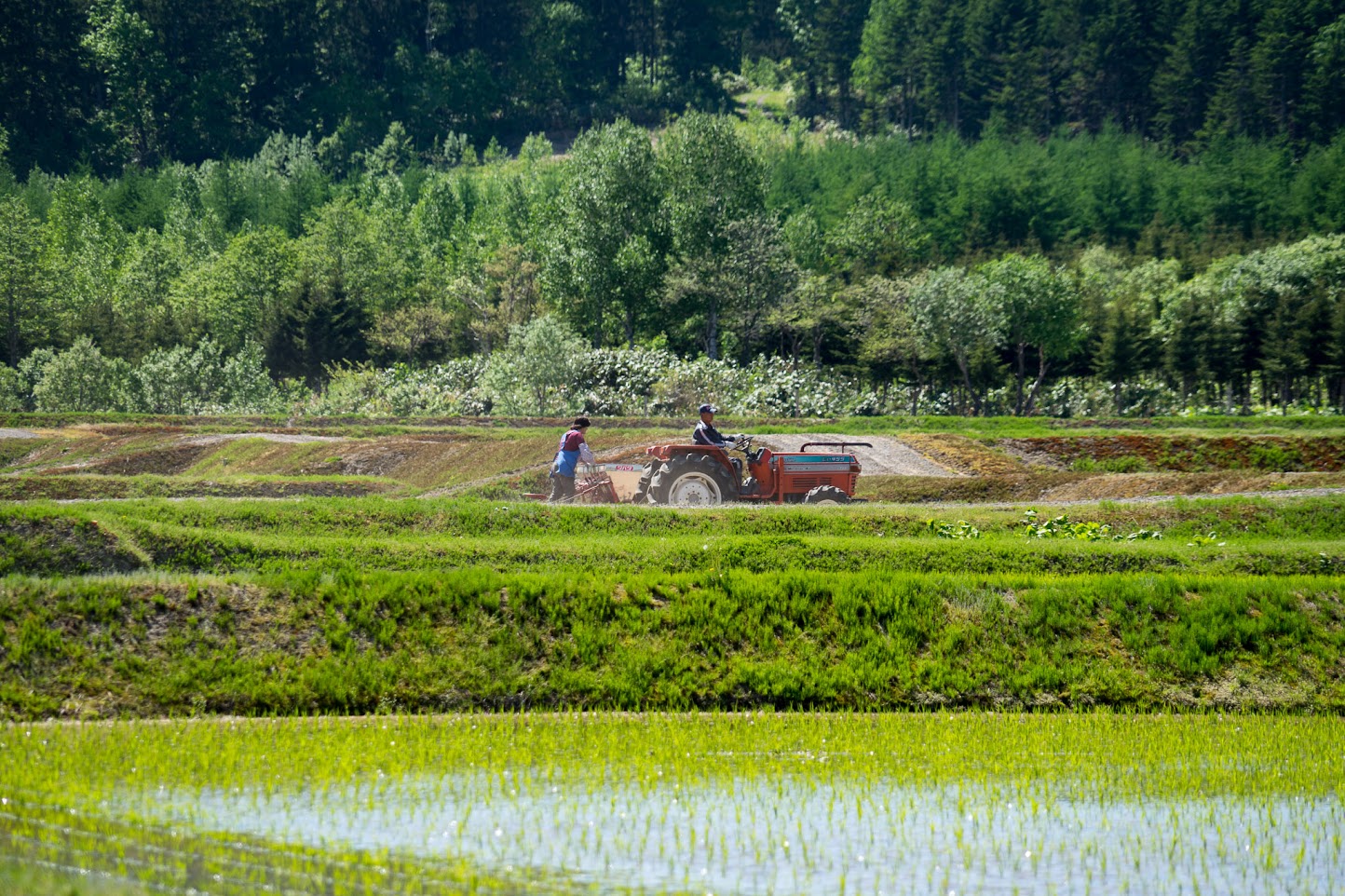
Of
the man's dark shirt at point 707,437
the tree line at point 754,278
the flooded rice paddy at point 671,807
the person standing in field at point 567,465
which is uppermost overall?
the tree line at point 754,278

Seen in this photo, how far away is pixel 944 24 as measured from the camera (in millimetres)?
149750

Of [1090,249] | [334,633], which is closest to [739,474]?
[334,633]

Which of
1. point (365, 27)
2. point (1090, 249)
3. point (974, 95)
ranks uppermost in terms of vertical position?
point (365, 27)

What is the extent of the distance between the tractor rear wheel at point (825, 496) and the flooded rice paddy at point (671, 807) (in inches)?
537

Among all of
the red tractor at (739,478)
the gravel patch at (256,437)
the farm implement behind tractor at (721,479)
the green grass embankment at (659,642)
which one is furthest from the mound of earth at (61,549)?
the gravel patch at (256,437)

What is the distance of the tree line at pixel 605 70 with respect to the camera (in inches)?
5217

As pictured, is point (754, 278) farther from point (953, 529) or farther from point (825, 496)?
point (953, 529)

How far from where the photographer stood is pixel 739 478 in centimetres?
2677

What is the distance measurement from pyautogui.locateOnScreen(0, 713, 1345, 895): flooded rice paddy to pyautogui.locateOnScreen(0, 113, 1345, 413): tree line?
52.5m

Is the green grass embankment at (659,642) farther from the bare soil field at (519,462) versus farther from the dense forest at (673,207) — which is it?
the dense forest at (673,207)

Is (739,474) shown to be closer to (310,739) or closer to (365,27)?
(310,739)

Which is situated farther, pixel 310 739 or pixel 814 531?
pixel 814 531

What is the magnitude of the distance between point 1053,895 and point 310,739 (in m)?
6.70

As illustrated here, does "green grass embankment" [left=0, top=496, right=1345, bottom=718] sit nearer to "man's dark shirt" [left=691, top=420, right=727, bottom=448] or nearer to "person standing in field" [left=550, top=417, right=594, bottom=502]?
"man's dark shirt" [left=691, top=420, right=727, bottom=448]
